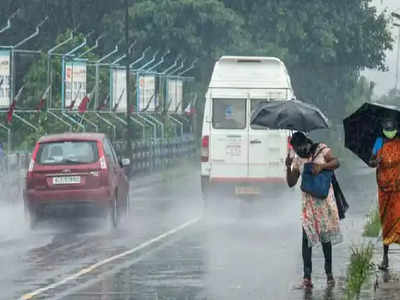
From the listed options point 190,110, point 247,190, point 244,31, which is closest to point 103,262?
point 247,190

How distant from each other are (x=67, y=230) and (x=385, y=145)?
30.9 feet

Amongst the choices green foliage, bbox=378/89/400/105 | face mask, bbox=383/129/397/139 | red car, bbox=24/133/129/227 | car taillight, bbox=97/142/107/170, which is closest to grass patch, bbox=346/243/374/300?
face mask, bbox=383/129/397/139

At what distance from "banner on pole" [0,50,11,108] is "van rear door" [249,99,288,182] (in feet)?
34.0

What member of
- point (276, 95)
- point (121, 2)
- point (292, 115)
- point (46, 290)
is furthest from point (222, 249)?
point (121, 2)

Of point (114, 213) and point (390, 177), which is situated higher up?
point (390, 177)

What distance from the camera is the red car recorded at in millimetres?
24250

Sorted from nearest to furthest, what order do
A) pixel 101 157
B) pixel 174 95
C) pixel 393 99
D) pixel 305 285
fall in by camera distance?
pixel 305 285 → pixel 101 157 → pixel 174 95 → pixel 393 99

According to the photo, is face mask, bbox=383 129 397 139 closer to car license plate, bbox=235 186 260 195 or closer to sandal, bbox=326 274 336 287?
sandal, bbox=326 274 336 287

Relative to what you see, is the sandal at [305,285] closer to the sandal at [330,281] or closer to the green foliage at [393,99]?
the sandal at [330,281]

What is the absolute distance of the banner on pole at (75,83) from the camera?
4359 cm

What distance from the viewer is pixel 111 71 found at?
4978 cm

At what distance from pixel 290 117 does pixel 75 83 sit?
28271 millimetres

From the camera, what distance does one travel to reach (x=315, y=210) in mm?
15180

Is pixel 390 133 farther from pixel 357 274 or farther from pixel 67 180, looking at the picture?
pixel 67 180
